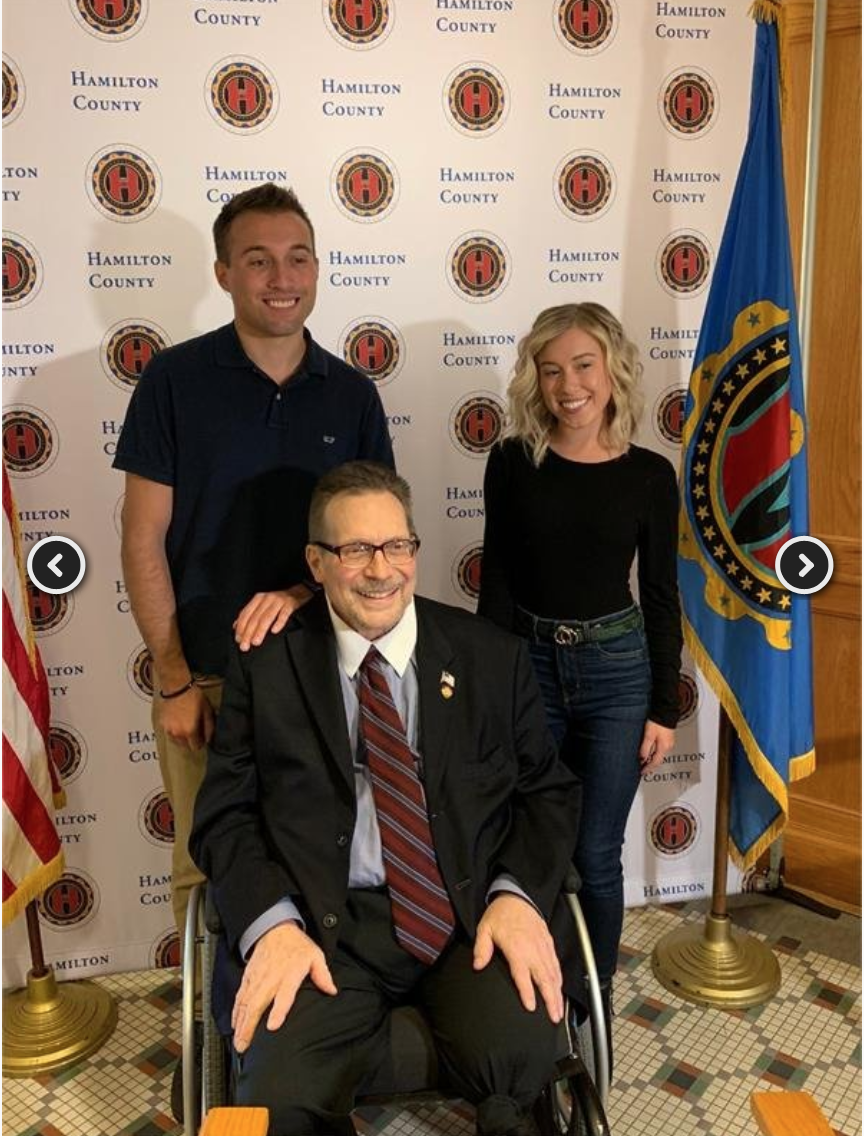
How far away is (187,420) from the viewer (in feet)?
7.33

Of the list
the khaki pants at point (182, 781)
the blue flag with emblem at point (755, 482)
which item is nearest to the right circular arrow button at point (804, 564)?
the blue flag with emblem at point (755, 482)

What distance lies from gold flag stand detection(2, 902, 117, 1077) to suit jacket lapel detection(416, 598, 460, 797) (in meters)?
1.32

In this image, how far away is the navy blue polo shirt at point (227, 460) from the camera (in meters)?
2.24

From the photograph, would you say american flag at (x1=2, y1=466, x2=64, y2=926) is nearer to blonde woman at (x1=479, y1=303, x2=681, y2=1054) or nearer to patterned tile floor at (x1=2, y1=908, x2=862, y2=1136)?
patterned tile floor at (x1=2, y1=908, x2=862, y2=1136)

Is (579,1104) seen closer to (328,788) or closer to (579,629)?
(328,788)

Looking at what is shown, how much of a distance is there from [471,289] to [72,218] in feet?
3.54

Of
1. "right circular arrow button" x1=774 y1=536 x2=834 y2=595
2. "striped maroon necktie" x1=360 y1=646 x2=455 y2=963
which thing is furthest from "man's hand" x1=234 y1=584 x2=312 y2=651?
"right circular arrow button" x1=774 y1=536 x2=834 y2=595

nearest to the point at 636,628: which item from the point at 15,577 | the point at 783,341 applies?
the point at 783,341

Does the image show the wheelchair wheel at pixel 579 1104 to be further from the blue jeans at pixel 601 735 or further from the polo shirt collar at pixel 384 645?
the polo shirt collar at pixel 384 645

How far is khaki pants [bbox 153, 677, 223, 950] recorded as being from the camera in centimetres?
238

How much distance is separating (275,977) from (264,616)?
2.26ft

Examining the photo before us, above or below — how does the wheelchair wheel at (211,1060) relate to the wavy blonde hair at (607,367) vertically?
below

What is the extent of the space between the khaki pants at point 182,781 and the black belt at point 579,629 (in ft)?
2.52

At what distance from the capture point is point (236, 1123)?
1458 millimetres
